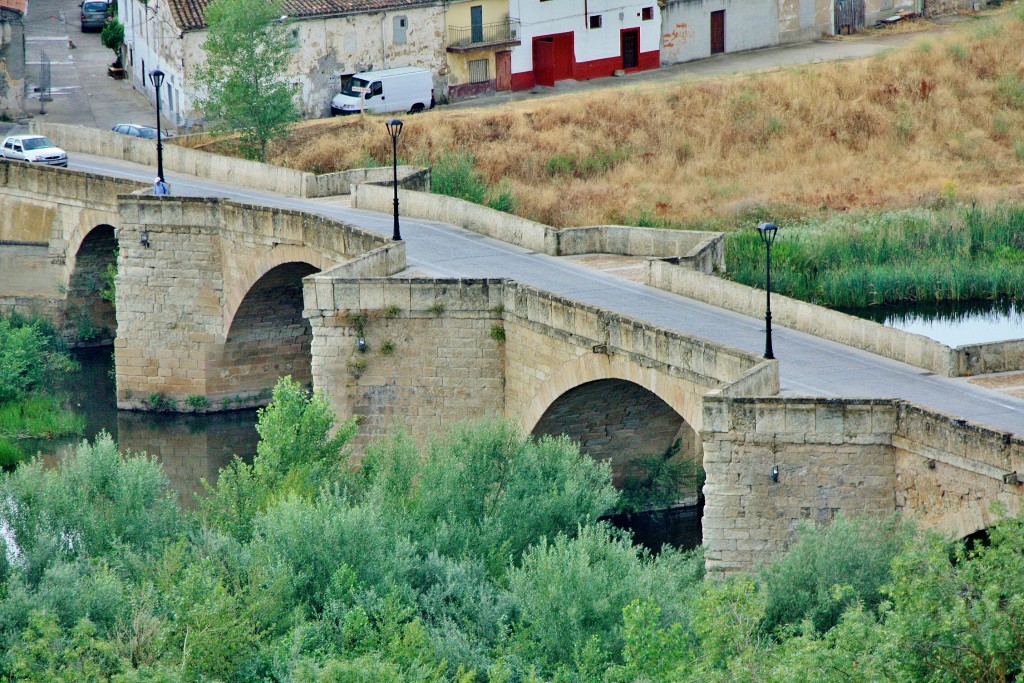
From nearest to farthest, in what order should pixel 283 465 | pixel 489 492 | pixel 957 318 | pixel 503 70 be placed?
pixel 489 492 → pixel 283 465 → pixel 957 318 → pixel 503 70

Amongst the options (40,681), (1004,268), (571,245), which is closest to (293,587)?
(40,681)

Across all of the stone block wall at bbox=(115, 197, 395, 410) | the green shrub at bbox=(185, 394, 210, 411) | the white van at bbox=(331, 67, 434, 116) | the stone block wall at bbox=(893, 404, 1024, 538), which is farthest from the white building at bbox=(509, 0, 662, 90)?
the stone block wall at bbox=(893, 404, 1024, 538)

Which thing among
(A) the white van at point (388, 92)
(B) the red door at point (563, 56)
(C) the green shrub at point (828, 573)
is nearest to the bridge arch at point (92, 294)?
(A) the white van at point (388, 92)

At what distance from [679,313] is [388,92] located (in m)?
24.4

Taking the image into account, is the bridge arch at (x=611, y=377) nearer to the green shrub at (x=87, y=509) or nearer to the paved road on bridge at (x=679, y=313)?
the paved road on bridge at (x=679, y=313)

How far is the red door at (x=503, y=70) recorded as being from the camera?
57.8 m

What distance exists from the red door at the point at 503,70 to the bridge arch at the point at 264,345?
59.2 ft

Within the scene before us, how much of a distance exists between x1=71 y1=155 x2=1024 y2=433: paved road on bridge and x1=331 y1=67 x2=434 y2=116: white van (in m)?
9.75

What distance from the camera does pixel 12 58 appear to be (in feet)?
175

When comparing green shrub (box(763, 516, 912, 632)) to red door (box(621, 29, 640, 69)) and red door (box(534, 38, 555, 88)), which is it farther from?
red door (box(621, 29, 640, 69))

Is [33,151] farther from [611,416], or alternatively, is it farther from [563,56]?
[611,416]

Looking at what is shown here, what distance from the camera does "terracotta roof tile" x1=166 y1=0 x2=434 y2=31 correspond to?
51250 mm

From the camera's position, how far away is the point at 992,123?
55031 mm

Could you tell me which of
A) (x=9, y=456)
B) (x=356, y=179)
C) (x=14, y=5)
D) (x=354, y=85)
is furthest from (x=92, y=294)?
(x=14, y=5)
